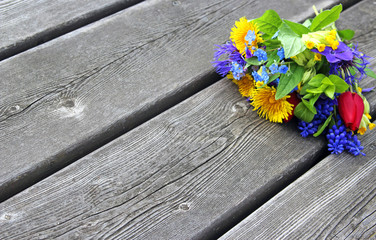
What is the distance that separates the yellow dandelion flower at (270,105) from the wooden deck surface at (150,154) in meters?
0.03

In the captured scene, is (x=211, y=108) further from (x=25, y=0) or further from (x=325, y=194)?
(x=25, y=0)

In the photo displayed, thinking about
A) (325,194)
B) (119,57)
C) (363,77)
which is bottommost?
(325,194)

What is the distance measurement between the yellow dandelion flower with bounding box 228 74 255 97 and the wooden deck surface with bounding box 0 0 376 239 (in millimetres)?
31

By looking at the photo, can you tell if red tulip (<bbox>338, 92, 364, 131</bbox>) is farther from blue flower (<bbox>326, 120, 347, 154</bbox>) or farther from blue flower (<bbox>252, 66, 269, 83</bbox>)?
blue flower (<bbox>252, 66, 269, 83</bbox>)

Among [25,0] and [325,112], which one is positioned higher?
[25,0]

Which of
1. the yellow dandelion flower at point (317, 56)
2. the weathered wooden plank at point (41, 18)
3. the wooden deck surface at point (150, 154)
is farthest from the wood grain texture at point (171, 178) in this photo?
the weathered wooden plank at point (41, 18)

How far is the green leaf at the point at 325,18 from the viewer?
1050mm

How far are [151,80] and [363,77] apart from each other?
0.65 metres

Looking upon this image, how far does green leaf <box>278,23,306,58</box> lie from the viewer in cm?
102

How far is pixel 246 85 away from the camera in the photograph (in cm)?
119

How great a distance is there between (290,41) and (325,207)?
1.37 feet

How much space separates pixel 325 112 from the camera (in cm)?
110

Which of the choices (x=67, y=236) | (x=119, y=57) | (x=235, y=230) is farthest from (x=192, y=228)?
(x=119, y=57)

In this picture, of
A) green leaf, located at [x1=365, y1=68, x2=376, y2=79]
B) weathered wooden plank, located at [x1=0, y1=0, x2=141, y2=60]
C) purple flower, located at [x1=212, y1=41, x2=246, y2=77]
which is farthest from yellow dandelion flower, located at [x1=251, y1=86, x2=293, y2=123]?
weathered wooden plank, located at [x1=0, y1=0, x2=141, y2=60]
